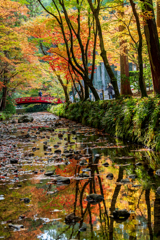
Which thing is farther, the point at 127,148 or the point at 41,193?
the point at 127,148

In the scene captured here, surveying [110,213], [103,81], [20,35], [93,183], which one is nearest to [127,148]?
[93,183]

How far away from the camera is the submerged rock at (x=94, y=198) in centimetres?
238

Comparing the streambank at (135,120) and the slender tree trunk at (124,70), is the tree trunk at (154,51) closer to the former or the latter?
the streambank at (135,120)

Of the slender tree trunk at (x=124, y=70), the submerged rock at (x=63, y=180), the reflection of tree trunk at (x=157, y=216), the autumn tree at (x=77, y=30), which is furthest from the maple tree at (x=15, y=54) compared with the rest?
the reflection of tree trunk at (x=157, y=216)

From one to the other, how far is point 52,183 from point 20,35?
15.0m

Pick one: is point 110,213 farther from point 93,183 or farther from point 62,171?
point 62,171

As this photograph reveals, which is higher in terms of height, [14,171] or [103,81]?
[103,81]

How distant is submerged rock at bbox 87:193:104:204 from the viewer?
238 cm

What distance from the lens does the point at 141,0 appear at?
6.98 metres

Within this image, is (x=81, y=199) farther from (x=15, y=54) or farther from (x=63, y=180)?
(x=15, y=54)

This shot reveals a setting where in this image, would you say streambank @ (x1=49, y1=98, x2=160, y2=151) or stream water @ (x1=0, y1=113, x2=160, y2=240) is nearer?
stream water @ (x1=0, y1=113, x2=160, y2=240)

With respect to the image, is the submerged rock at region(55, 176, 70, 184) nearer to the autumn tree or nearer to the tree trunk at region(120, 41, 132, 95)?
the autumn tree

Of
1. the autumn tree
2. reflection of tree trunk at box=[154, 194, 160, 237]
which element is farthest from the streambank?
the autumn tree

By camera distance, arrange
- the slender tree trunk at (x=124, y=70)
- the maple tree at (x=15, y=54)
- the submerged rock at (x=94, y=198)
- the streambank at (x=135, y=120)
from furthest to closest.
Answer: the maple tree at (x=15, y=54), the slender tree trunk at (x=124, y=70), the streambank at (x=135, y=120), the submerged rock at (x=94, y=198)
